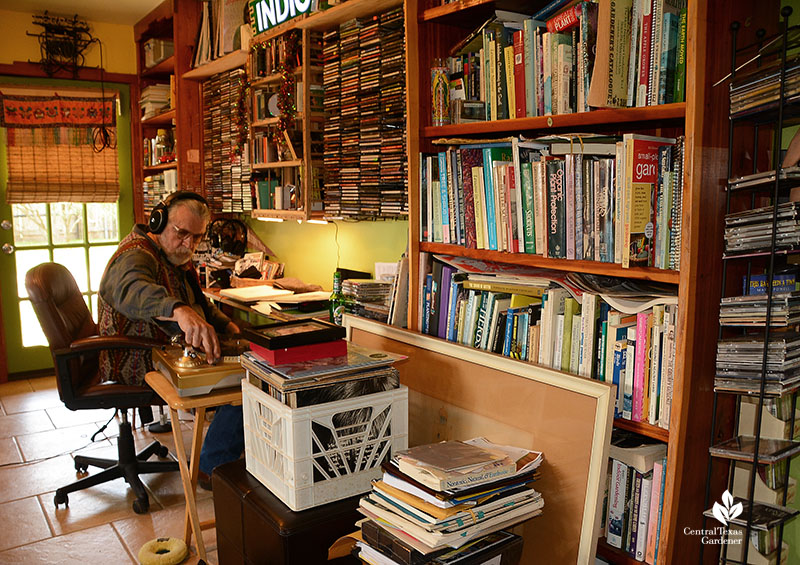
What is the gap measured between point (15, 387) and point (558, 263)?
4686 mm

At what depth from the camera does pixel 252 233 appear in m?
4.60

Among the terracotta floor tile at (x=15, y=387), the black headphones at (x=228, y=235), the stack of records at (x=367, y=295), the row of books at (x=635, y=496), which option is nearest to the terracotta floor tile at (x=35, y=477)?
the terracotta floor tile at (x=15, y=387)

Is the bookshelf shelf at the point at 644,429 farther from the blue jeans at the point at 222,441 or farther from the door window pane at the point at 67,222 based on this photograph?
the door window pane at the point at 67,222

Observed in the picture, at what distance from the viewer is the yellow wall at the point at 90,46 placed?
488 cm

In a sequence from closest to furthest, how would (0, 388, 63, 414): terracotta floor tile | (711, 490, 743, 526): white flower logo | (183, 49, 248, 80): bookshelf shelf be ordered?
(711, 490, 743, 526): white flower logo, (183, 49, 248, 80): bookshelf shelf, (0, 388, 63, 414): terracotta floor tile

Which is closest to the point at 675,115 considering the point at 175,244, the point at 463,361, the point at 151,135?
the point at 463,361

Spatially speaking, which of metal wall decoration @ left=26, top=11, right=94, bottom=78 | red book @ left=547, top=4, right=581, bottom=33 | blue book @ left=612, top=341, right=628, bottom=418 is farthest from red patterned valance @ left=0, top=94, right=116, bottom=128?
blue book @ left=612, top=341, right=628, bottom=418

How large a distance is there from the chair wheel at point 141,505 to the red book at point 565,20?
102 inches

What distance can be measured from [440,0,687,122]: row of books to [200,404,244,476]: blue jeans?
5.71 ft

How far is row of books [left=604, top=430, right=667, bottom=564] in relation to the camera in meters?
1.62

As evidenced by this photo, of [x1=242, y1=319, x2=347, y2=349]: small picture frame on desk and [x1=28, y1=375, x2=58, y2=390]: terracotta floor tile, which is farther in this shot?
[x1=28, y1=375, x2=58, y2=390]: terracotta floor tile

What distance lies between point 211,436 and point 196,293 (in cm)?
73

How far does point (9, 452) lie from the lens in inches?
142

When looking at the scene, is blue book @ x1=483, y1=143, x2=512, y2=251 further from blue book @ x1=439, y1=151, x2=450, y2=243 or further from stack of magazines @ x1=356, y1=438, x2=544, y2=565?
stack of magazines @ x1=356, y1=438, x2=544, y2=565
